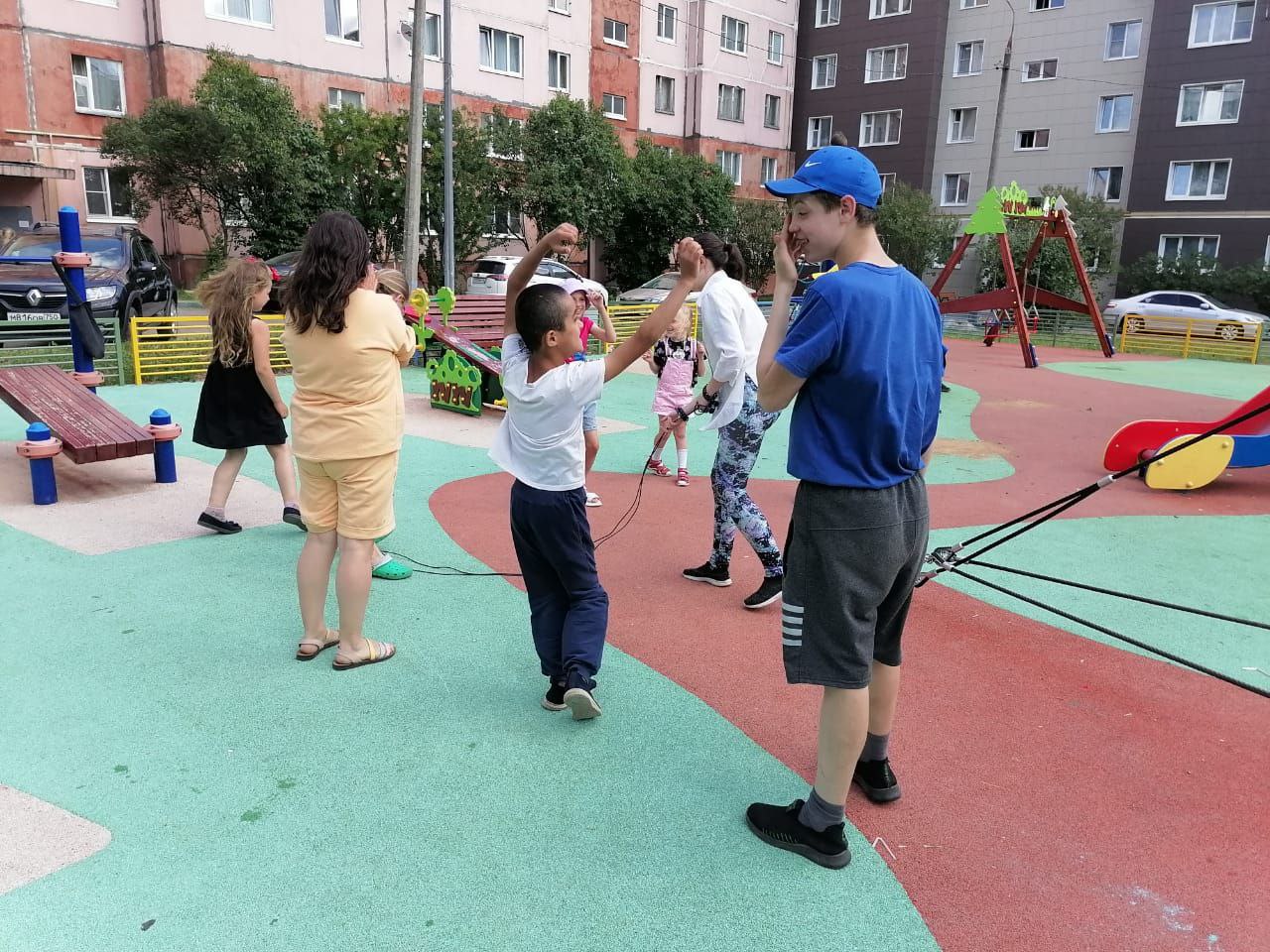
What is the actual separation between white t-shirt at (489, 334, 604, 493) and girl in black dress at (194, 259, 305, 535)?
7.12 ft

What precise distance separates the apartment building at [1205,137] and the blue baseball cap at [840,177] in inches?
1273

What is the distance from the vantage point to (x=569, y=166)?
84.3ft

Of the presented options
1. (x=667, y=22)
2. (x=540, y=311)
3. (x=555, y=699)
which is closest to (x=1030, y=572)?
(x=555, y=699)

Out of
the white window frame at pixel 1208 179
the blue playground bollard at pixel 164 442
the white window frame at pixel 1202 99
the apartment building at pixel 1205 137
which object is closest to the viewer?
the blue playground bollard at pixel 164 442

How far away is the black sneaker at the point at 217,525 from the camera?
5.14 meters

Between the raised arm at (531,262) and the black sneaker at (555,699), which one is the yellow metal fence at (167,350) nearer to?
the raised arm at (531,262)

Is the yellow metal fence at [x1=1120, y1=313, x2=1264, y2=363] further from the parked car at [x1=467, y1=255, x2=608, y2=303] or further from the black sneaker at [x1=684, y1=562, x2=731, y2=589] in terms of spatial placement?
the black sneaker at [x1=684, y1=562, x2=731, y2=589]

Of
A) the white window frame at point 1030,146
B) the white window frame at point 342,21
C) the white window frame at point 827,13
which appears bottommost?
the white window frame at point 1030,146

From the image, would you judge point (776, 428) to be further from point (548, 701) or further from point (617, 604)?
point (548, 701)

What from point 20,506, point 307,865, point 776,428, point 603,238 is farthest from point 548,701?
point 603,238

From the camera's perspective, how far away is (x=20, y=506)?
5535 mm

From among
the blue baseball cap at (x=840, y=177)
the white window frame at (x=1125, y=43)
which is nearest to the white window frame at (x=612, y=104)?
the white window frame at (x=1125, y=43)

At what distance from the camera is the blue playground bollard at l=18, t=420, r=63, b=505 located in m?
5.44

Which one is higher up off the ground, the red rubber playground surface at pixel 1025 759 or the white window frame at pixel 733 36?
the white window frame at pixel 733 36
